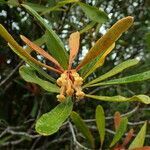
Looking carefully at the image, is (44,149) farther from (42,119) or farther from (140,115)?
(42,119)

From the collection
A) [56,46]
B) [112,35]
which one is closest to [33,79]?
[56,46]

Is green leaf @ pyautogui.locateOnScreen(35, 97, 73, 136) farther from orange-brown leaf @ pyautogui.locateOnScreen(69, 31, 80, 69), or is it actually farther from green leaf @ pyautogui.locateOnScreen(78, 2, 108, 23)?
green leaf @ pyautogui.locateOnScreen(78, 2, 108, 23)

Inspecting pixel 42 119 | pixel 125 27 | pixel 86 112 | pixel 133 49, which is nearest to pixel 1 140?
pixel 86 112

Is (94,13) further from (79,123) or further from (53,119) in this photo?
(53,119)

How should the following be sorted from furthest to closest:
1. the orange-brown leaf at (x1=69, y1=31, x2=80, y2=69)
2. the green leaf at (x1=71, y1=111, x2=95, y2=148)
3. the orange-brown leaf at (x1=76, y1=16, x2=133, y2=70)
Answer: the green leaf at (x1=71, y1=111, x2=95, y2=148)
the orange-brown leaf at (x1=69, y1=31, x2=80, y2=69)
the orange-brown leaf at (x1=76, y1=16, x2=133, y2=70)

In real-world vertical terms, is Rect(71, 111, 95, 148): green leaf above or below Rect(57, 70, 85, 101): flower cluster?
below

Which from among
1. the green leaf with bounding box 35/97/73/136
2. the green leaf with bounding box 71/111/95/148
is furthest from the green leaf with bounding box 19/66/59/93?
the green leaf with bounding box 71/111/95/148

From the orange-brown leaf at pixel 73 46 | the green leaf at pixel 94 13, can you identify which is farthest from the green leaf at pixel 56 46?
the green leaf at pixel 94 13
